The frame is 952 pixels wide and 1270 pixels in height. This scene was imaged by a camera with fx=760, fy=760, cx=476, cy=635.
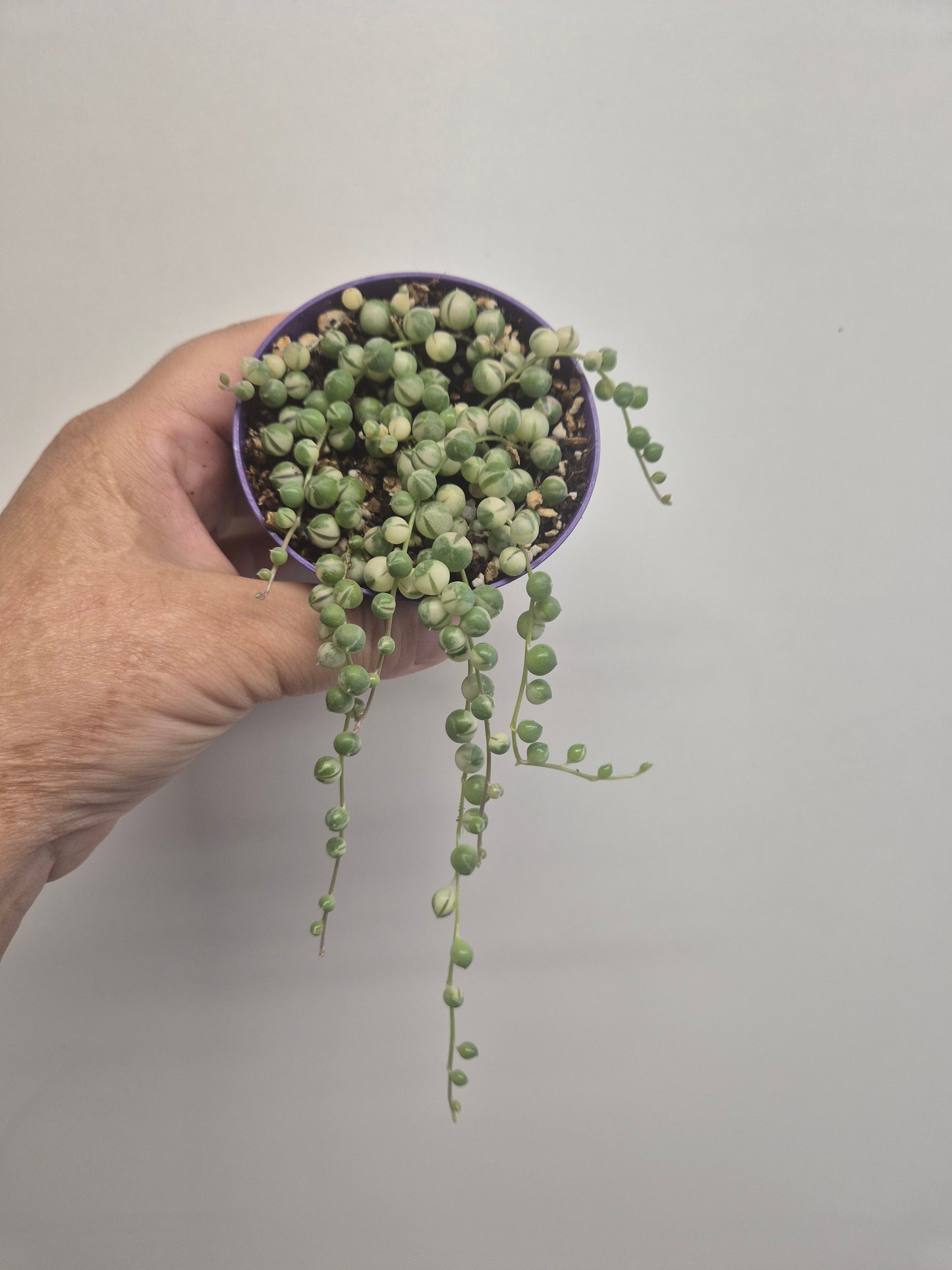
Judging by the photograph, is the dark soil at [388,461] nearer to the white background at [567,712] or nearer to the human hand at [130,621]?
the human hand at [130,621]

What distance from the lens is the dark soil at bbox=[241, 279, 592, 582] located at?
1.35ft

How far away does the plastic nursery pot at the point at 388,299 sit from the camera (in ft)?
1.34

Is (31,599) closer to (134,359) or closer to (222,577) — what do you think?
(222,577)

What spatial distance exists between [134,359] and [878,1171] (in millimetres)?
984

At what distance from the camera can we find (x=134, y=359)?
25.5 inches

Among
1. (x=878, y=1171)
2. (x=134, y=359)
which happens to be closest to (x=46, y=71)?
(x=134, y=359)

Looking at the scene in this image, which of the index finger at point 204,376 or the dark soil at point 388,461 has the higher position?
the index finger at point 204,376

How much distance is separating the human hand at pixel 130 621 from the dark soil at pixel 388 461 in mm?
58

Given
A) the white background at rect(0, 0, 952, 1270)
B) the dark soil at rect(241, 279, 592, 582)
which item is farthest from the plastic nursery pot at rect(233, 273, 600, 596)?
the white background at rect(0, 0, 952, 1270)

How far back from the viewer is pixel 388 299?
0.43m

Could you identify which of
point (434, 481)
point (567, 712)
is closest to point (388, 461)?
point (434, 481)

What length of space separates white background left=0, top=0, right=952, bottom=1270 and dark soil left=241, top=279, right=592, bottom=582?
232mm

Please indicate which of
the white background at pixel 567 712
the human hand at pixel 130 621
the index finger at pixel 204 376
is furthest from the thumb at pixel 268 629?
the white background at pixel 567 712

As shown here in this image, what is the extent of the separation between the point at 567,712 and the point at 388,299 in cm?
37
